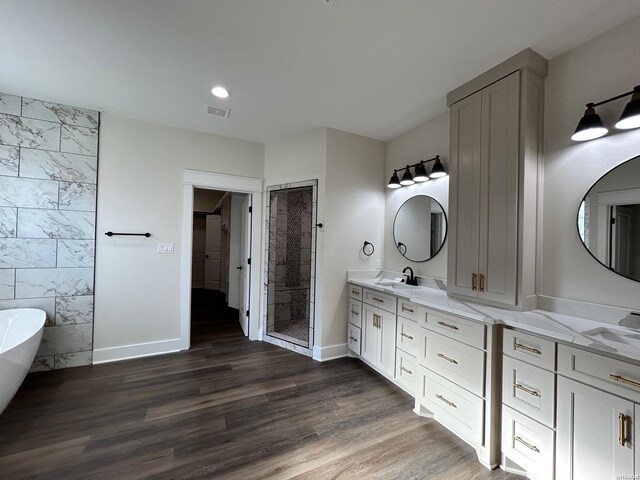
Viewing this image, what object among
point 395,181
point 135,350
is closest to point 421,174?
point 395,181

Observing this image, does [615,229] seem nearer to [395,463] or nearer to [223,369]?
[395,463]

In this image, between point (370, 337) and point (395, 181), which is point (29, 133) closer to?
point (395, 181)

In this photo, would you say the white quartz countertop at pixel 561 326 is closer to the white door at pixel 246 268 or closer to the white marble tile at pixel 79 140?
the white door at pixel 246 268

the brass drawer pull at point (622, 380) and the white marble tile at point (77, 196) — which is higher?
the white marble tile at point (77, 196)

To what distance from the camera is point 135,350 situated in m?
3.05

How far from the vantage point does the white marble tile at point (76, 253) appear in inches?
110

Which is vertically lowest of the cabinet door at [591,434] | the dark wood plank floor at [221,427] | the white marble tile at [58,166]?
the dark wood plank floor at [221,427]

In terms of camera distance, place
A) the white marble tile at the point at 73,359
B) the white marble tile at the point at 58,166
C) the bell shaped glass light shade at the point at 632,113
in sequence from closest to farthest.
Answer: the bell shaped glass light shade at the point at 632,113 < the white marble tile at the point at 58,166 < the white marble tile at the point at 73,359

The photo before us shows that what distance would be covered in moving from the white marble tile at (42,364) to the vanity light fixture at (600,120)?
491cm

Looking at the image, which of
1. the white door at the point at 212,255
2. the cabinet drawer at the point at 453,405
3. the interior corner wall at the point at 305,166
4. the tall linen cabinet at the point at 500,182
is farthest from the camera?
the white door at the point at 212,255

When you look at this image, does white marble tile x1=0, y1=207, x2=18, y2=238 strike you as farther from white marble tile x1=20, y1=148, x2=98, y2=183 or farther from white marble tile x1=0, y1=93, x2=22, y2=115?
white marble tile x1=0, y1=93, x2=22, y2=115

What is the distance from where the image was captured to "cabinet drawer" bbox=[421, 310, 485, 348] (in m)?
1.75

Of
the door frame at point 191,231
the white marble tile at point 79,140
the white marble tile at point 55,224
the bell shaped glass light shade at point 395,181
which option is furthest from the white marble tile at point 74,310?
the bell shaped glass light shade at point 395,181

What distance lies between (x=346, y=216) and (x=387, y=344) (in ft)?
4.95
